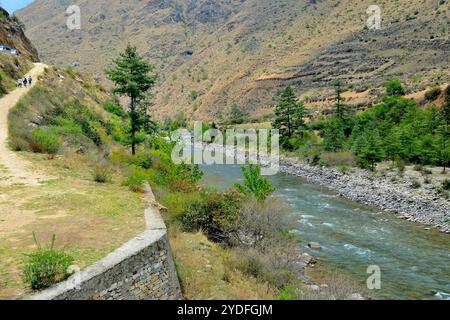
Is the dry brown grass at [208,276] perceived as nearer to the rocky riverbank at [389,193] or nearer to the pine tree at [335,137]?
the rocky riverbank at [389,193]

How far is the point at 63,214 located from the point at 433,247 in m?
17.2

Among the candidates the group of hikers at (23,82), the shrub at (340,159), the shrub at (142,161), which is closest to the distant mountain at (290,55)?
the shrub at (340,159)

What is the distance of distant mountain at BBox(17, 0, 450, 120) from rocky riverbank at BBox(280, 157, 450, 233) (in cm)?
3310

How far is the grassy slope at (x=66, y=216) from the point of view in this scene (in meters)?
8.63

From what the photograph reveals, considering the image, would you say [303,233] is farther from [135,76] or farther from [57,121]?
[57,121]

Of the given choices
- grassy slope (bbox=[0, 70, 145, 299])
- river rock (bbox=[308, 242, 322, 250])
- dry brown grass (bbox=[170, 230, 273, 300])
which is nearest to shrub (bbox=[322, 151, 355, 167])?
river rock (bbox=[308, 242, 322, 250])

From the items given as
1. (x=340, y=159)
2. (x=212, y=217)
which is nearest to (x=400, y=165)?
(x=340, y=159)

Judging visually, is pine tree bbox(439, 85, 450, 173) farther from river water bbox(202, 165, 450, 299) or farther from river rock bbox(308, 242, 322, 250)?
river rock bbox(308, 242, 322, 250)

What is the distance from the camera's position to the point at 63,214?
1121 centimetres

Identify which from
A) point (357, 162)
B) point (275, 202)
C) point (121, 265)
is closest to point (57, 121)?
point (275, 202)

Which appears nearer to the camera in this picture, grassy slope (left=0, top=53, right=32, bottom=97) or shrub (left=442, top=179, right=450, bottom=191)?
shrub (left=442, top=179, right=450, bottom=191)

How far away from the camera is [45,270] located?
7340 millimetres

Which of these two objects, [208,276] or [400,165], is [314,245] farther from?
[400,165]

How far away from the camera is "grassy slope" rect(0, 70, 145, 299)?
863 cm
